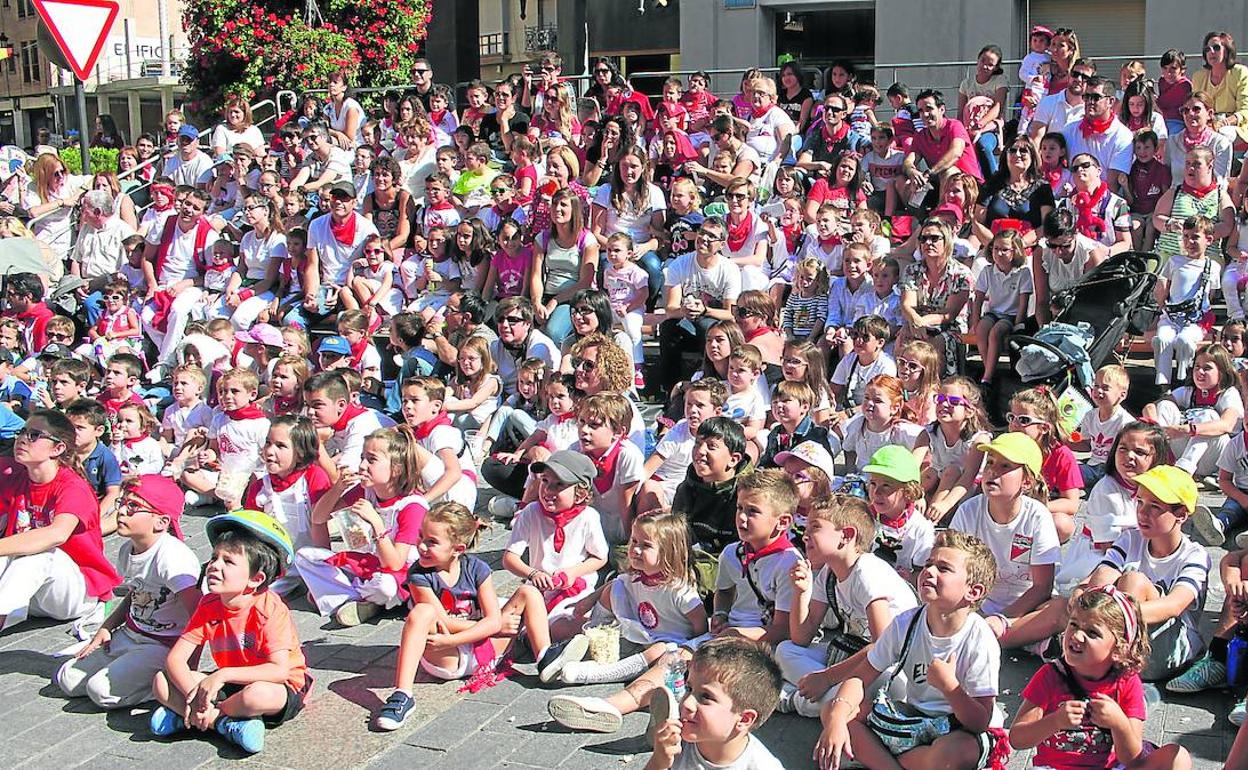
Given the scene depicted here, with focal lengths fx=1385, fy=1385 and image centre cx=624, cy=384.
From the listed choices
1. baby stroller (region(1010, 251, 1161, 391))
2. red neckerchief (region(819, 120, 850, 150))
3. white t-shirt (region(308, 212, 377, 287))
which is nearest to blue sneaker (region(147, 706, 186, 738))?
baby stroller (region(1010, 251, 1161, 391))

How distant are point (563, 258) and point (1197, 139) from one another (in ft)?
15.5

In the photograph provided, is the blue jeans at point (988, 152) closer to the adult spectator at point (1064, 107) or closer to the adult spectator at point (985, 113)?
the adult spectator at point (985, 113)

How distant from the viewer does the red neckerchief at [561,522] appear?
6059mm

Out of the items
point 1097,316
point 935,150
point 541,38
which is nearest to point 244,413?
point 1097,316

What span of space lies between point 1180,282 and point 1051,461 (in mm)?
3015

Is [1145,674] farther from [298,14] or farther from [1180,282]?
[298,14]

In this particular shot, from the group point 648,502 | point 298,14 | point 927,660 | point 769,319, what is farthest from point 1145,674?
point 298,14

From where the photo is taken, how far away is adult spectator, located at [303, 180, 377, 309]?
11367mm

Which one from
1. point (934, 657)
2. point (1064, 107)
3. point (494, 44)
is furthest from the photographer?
point (494, 44)

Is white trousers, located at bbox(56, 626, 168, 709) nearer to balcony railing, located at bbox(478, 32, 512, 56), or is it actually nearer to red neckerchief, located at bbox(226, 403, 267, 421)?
red neckerchief, located at bbox(226, 403, 267, 421)

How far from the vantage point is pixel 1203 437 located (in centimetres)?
734

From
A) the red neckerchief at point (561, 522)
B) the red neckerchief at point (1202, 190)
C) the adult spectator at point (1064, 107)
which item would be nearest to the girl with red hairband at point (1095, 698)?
the red neckerchief at point (561, 522)

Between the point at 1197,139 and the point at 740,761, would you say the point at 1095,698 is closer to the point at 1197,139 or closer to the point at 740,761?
the point at 740,761

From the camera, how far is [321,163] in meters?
14.0
